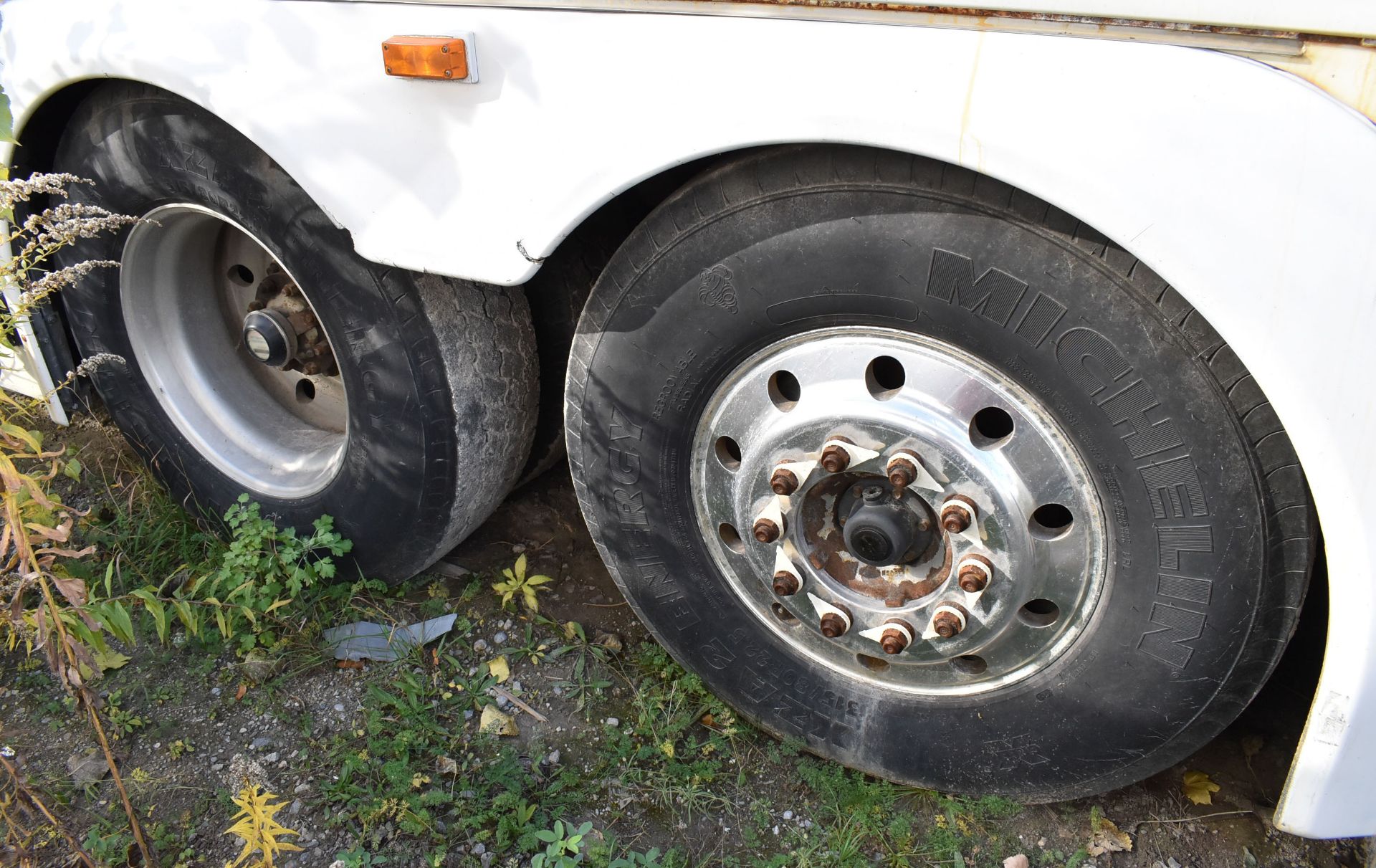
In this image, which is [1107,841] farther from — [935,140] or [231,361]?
[231,361]

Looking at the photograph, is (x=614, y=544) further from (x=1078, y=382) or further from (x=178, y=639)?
(x=178, y=639)

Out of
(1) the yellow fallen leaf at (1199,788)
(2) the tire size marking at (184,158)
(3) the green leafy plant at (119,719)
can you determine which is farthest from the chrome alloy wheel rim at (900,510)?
(3) the green leafy plant at (119,719)

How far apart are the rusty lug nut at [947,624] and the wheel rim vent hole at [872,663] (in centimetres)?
23

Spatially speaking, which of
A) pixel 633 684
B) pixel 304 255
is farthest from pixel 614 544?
pixel 304 255

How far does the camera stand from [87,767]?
2.25 m

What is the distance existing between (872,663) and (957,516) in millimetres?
471

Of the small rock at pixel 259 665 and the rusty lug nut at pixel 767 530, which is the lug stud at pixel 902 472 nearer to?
the rusty lug nut at pixel 767 530

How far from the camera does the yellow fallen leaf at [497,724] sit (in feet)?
7.69

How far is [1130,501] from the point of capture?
5.25ft

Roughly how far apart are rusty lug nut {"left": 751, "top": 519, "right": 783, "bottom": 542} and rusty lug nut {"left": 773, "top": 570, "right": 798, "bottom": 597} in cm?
8

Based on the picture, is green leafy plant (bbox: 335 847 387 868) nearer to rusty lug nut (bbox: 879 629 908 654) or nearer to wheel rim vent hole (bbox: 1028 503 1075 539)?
rusty lug nut (bbox: 879 629 908 654)

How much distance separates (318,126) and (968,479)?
4.43 feet

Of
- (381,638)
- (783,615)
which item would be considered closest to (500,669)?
(381,638)

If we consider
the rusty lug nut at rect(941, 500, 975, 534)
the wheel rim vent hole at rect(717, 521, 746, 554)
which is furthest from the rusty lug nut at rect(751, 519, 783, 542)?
the rusty lug nut at rect(941, 500, 975, 534)
